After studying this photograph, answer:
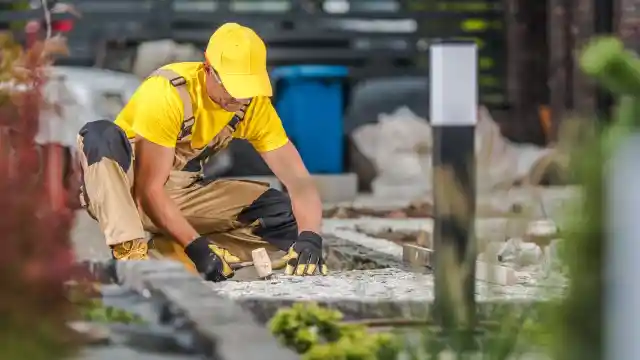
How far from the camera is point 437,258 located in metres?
1.65

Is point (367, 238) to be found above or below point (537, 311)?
below

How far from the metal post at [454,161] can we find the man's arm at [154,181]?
121 cm

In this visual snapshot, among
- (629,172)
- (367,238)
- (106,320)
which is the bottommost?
(367,238)

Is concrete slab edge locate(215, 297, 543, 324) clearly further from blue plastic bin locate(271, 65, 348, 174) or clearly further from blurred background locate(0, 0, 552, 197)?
blue plastic bin locate(271, 65, 348, 174)

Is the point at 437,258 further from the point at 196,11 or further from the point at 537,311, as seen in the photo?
the point at 196,11

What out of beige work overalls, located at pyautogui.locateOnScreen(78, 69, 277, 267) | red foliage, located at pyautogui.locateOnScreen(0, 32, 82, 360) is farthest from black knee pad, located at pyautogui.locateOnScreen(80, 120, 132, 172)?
red foliage, located at pyautogui.locateOnScreen(0, 32, 82, 360)

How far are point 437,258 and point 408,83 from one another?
4.57 metres

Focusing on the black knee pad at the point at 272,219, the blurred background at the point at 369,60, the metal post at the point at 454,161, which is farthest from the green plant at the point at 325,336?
the blurred background at the point at 369,60

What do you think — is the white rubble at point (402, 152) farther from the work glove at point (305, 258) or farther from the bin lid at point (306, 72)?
the work glove at point (305, 258)

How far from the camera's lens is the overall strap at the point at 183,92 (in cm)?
276

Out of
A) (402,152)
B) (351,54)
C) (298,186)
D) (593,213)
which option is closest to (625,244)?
(593,213)

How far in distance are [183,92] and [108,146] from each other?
0.24 metres

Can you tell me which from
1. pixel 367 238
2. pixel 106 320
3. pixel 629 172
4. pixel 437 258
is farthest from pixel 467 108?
pixel 367 238

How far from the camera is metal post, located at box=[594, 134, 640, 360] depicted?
3.78ft
